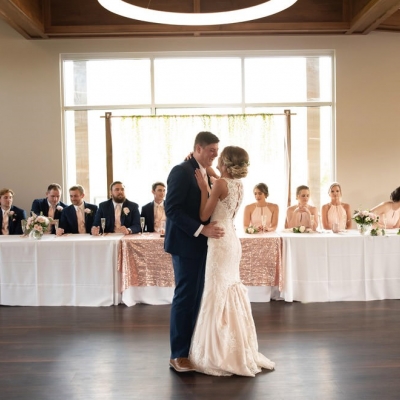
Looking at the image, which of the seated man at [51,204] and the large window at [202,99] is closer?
the seated man at [51,204]

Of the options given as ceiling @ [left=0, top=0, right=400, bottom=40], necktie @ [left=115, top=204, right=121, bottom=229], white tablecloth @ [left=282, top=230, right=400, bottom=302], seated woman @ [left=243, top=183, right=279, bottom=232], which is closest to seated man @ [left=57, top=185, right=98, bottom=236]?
necktie @ [left=115, top=204, right=121, bottom=229]

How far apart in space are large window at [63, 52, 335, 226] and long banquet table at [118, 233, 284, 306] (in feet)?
7.71

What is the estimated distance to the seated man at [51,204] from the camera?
7.24m

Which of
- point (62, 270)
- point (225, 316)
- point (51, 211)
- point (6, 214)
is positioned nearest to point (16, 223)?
point (6, 214)

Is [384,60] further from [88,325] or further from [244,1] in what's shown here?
[88,325]

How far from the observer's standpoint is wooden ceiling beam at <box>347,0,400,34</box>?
671 centimetres

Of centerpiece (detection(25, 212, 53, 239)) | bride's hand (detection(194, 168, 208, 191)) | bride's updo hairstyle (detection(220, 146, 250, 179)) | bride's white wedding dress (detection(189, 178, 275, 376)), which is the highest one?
bride's updo hairstyle (detection(220, 146, 250, 179))

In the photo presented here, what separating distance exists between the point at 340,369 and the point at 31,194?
5950mm

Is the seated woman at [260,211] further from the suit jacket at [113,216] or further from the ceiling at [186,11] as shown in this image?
the ceiling at [186,11]

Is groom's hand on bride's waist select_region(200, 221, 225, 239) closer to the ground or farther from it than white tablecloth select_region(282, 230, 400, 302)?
farther from it

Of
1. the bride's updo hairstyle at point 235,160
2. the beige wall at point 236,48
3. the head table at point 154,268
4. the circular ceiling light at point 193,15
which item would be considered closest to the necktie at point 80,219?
the head table at point 154,268

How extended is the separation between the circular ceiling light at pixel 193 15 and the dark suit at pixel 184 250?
→ 8.45 feet

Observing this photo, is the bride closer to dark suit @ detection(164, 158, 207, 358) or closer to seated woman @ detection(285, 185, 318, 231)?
dark suit @ detection(164, 158, 207, 358)

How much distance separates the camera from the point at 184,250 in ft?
12.7
